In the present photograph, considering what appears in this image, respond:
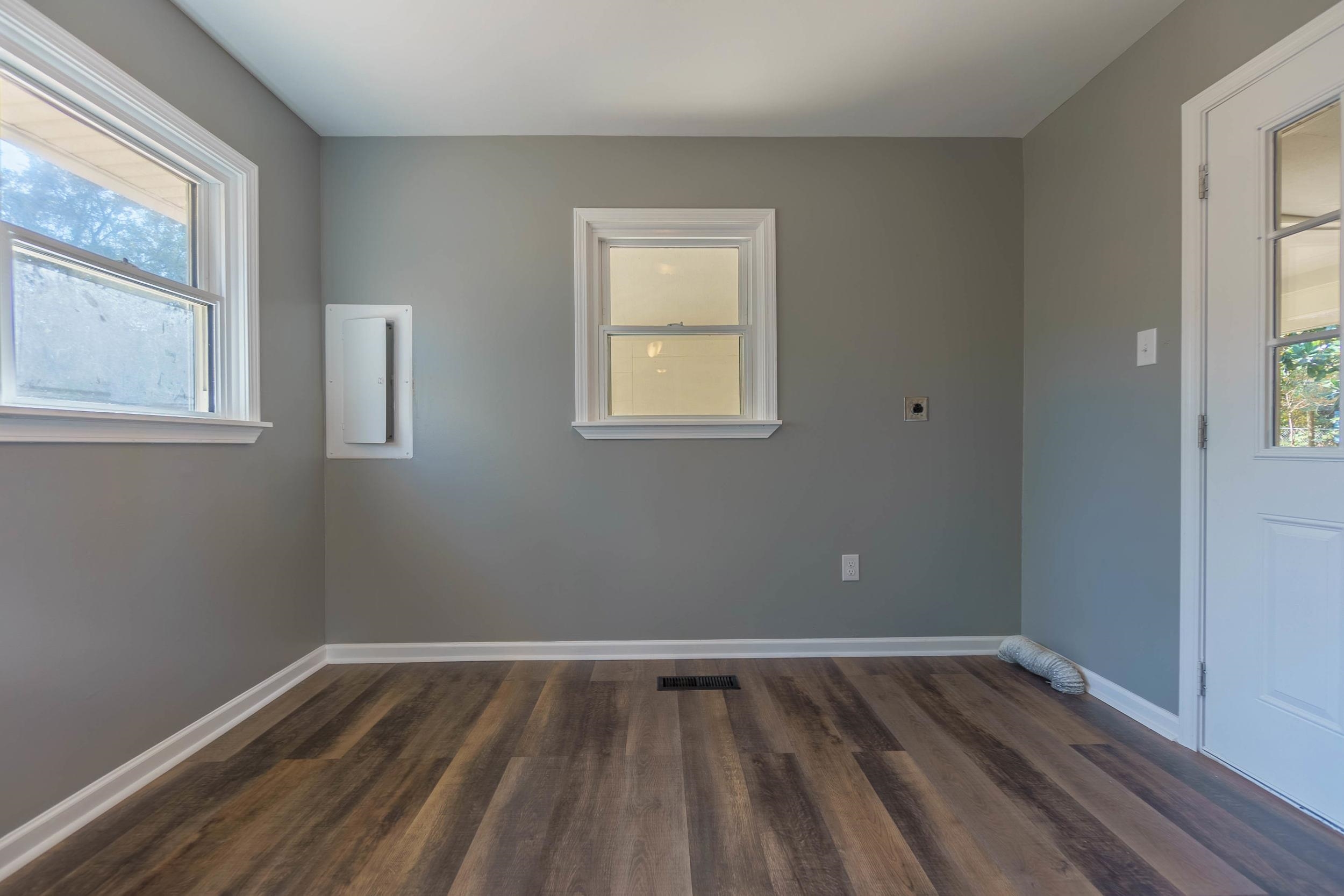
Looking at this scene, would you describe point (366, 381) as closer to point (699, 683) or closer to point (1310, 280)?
Result: point (699, 683)

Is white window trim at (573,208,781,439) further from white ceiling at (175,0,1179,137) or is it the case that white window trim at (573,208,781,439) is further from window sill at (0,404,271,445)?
window sill at (0,404,271,445)

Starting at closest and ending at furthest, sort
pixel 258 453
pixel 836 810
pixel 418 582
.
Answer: pixel 836 810, pixel 258 453, pixel 418 582

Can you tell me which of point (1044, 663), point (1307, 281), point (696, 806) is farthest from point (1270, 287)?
point (696, 806)

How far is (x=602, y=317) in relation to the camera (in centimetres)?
291

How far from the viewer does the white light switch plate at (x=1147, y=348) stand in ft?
7.00

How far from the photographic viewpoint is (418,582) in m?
2.85

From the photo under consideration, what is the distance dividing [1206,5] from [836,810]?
2705 millimetres

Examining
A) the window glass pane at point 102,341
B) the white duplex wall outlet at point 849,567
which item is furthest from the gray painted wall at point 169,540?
the white duplex wall outlet at point 849,567

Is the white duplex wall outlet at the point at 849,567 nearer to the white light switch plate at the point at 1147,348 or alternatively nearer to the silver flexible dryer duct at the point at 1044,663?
the silver flexible dryer duct at the point at 1044,663

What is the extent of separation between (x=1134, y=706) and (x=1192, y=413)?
1.08 metres

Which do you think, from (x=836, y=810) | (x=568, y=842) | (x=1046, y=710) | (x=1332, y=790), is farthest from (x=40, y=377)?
(x=1332, y=790)

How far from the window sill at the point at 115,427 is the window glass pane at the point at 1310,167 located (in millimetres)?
3333

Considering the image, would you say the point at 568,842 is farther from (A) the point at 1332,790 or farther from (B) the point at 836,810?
(A) the point at 1332,790

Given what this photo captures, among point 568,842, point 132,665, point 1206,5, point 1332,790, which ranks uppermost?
point 1206,5
